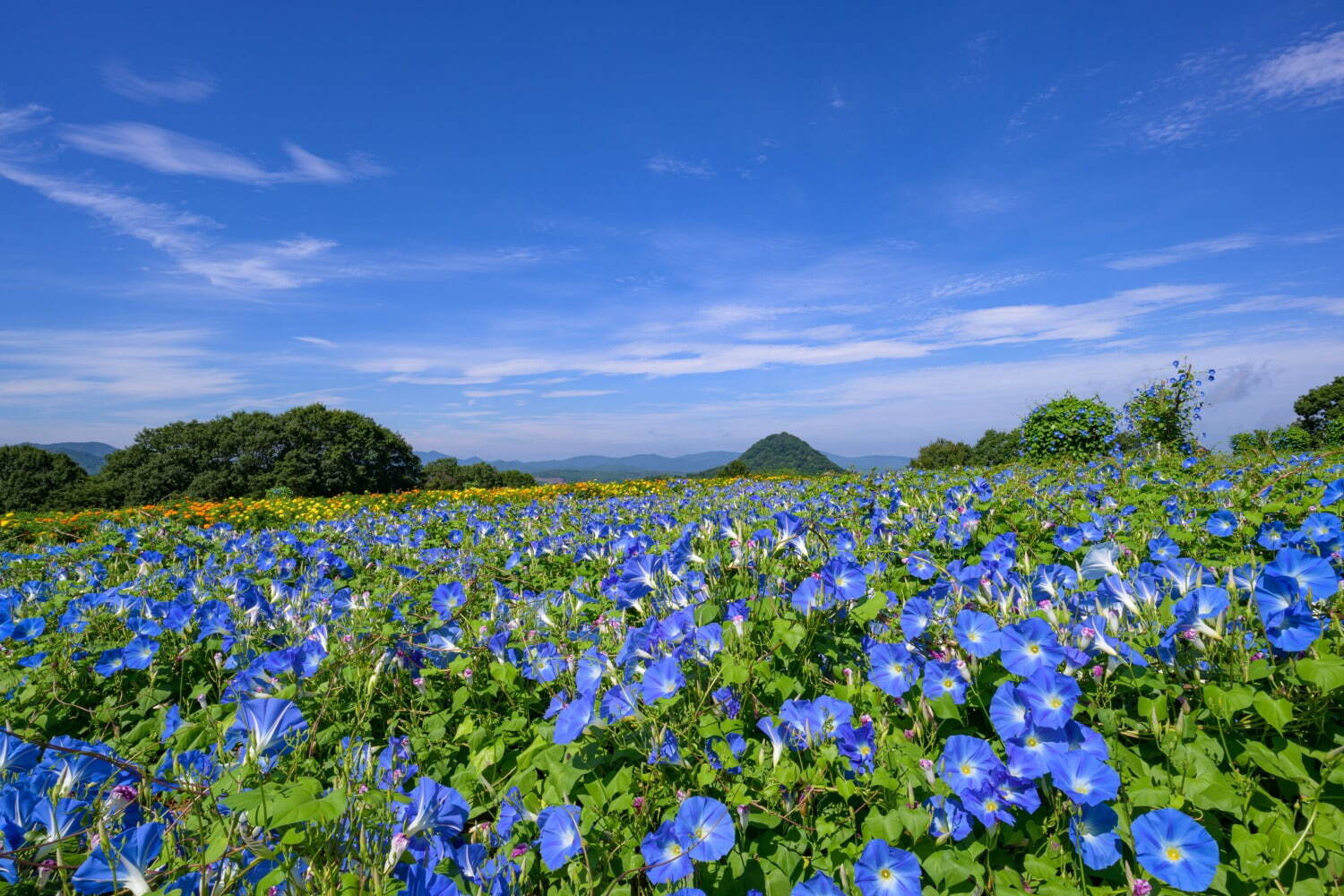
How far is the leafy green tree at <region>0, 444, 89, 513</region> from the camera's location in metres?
42.8

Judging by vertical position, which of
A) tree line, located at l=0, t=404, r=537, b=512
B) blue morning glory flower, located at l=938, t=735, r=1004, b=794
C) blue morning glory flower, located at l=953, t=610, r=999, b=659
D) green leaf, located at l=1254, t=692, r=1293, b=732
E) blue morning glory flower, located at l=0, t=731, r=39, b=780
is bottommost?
blue morning glory flower, located at l=938, t=735, r=1004, b=794

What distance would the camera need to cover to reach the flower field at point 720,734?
165 cm

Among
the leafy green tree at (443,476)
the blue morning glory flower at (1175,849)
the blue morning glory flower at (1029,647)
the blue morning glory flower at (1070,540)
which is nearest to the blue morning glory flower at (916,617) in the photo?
the blue morning glory flower at (1029,647)

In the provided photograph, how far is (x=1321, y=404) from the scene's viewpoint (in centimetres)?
5497

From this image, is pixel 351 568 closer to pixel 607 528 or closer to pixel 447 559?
pixel 447 559

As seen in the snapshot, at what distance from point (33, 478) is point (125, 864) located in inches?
2549

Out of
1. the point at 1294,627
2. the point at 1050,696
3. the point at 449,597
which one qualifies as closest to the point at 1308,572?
the point at 1294,627

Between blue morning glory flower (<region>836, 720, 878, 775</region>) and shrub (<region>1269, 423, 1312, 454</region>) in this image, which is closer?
blue morning glory flower (<region>836, 720, 878, 775</region>)

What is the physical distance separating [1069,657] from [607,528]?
4441mm

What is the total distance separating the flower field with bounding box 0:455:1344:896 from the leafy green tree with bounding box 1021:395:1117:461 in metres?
15.1

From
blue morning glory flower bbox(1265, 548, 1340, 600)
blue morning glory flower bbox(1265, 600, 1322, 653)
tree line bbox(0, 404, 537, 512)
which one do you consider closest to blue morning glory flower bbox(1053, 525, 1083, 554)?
blue morning glory flower bbox(1265, 548, 1340, 600)

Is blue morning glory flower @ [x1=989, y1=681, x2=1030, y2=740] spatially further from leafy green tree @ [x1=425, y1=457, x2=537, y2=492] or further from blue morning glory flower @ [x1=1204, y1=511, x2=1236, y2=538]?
leafy green tree @ [x1=425, y1=457, x2=537, y2=492]

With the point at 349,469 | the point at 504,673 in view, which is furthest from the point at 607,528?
the point at 349,469

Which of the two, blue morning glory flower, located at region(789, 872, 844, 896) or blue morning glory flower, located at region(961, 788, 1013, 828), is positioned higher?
blue morning glory flower, located at region(961, 788, 1013, 828)
